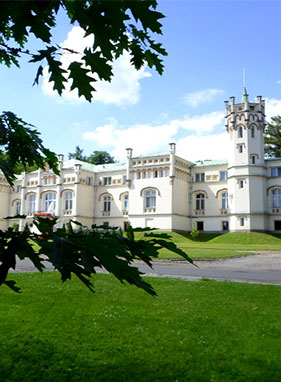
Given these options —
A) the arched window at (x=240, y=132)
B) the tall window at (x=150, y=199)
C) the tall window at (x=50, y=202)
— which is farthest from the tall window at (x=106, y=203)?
the arched window at (x=240, y=132)

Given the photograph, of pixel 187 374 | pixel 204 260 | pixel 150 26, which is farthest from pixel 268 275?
pixel 150 26

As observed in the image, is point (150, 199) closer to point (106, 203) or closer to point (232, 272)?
point (106, 203)

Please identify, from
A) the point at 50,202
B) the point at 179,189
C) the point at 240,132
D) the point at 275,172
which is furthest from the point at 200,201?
the point at 50,202

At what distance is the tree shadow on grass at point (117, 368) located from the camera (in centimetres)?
416

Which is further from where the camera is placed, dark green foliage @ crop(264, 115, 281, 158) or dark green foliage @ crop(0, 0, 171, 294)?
dark green foliage @ crop(264, 115, 281, 158)

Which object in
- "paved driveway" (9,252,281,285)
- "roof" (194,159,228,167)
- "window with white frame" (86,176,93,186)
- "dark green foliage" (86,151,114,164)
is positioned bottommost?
"paved driveway" (9,252,281,285)

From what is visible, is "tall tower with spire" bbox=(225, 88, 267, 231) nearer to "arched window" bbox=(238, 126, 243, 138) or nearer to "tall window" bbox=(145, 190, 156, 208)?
"arched window" bbox=(238, 126, 243, 138)

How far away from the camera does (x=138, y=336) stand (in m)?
5.49

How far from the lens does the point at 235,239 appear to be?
117ft

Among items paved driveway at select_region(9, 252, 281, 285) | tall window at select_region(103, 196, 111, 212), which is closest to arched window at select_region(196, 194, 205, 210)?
tall window at select_region(103, 196, 111, 212)

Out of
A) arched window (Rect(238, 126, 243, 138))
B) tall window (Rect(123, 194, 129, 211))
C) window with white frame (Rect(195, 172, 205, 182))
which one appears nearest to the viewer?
arched window (Rect(238, 126, 243, 138))

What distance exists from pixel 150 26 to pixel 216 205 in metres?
41.7

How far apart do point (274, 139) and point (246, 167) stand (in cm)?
1992

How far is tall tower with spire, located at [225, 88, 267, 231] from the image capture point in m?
38.5
